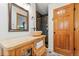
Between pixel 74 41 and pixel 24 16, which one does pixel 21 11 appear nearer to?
pixel 24 16

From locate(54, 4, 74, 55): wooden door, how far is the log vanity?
0.22m

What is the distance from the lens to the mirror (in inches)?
53.0

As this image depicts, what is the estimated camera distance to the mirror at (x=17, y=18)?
135cm

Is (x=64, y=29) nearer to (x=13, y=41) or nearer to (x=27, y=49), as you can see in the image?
(x=27, y=49)

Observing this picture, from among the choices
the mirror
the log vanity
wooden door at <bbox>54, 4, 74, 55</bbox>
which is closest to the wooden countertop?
the log vanity

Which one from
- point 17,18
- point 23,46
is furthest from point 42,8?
point 23,46

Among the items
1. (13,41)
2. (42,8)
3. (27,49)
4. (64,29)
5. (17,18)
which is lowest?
(27,49)

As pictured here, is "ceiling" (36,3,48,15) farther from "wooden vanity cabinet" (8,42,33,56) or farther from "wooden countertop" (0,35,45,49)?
"wooden vanity cabinet" (8,42,33,56)

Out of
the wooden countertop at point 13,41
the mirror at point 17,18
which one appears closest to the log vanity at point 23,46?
the wooden countertop at point 13,41

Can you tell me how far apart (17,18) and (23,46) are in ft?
1.28

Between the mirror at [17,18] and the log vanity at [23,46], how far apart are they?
5.9 inches

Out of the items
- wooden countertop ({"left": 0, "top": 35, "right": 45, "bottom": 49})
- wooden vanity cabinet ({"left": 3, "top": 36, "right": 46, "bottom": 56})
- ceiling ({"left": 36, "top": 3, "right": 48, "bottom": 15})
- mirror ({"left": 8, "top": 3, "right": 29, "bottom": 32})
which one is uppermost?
ceiling ({"left": 36, "top": 3, "right": 48, "bottom": 15})

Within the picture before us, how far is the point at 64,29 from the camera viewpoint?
1.48 m

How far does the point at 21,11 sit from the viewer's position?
1.45 meters
